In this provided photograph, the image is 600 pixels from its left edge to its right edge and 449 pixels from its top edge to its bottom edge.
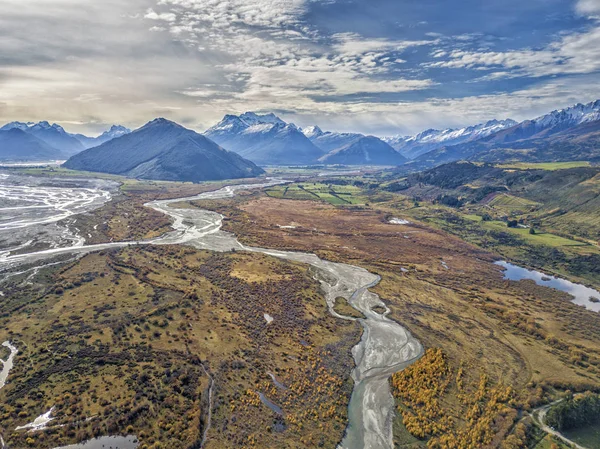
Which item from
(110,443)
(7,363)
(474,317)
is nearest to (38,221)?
(7,363)

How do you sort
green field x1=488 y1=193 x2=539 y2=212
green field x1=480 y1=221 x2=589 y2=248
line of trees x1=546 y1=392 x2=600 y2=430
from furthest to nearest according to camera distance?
green field x1=488 y1=193 x2=539 y2=212 → green field x1=480 y1=221 x2=589 y2=248 → line of trees x1=546 y1=392 x2=600 y2=430

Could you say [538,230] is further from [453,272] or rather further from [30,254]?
[30,254]

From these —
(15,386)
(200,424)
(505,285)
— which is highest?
(15,386)

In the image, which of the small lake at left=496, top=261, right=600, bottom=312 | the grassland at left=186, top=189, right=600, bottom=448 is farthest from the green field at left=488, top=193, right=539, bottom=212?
the small lake at left=496, top=261, right=600, bottom=312

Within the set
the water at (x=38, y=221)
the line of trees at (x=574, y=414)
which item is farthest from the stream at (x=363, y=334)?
the line of trees at (x=574, y=414)

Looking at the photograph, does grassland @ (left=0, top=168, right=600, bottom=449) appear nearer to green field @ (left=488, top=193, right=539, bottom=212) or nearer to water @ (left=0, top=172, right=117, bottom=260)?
water @ (left=0, top=172, right=117, bottom=260)

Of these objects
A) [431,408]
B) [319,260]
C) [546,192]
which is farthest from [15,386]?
[546,192]
